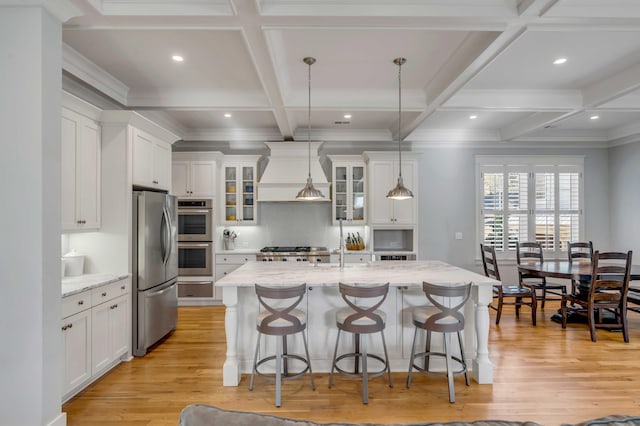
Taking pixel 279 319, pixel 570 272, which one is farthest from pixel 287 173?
pixel 570 272

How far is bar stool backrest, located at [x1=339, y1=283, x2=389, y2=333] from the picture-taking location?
111 inches

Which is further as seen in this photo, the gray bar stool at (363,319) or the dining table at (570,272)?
the dining table at (570,272)

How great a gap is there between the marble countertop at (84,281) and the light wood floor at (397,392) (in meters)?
0.90

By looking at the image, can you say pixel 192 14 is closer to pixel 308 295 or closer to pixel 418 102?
pixel 308 295

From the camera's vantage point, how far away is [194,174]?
5.93 metres

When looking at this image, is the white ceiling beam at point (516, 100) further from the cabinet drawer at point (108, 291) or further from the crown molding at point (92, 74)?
the cabinet drawer at point (108, 291)

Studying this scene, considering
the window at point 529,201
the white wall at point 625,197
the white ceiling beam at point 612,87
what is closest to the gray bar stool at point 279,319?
the white ceiling beam at point 612,87

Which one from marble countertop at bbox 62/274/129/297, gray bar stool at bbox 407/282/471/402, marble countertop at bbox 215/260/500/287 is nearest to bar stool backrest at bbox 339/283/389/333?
marble countertop at bbox 215/260/500/287

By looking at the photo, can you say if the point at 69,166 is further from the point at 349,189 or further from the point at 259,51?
the point at 349,189

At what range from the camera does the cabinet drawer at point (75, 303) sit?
2.75 meters

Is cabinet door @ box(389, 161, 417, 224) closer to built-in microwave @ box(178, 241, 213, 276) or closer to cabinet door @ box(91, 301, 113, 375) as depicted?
built-in microwave @ box(178, 241, 213, 276)

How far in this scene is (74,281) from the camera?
3.23 metres

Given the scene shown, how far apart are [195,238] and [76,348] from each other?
3072 millimetres

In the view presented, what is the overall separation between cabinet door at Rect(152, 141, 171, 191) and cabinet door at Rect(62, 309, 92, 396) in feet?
6.04
